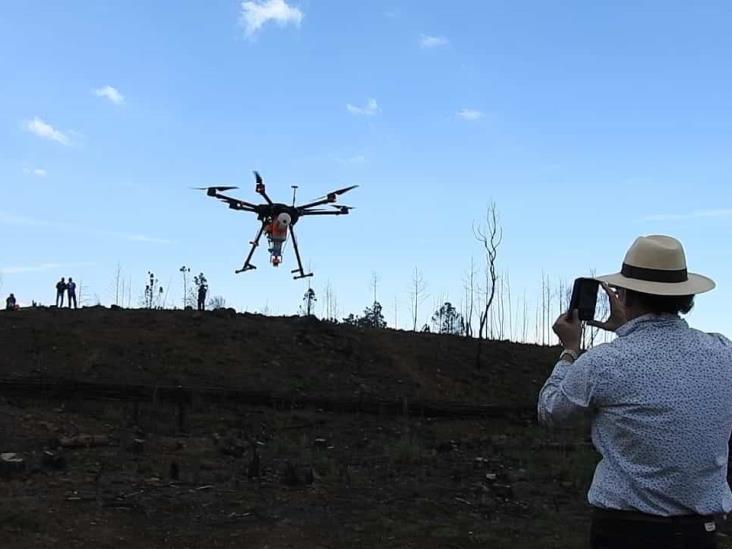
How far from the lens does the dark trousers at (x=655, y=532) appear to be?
2.43m

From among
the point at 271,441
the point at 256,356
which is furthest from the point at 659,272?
the point at 256,356

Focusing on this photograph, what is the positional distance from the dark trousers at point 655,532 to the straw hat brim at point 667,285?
67cm

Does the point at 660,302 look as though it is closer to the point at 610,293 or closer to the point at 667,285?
the point at 667,285

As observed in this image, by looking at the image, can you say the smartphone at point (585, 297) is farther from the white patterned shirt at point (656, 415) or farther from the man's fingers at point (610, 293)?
the white patterned shirt at point (656, 415)

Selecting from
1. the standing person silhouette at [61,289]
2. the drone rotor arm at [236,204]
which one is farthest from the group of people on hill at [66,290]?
the drone rotor arm at [236,204]

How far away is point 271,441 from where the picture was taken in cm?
1577

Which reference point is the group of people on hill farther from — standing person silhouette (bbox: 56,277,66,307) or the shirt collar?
the shirt collar

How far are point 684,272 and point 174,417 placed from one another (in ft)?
50.1

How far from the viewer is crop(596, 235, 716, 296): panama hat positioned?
2.56 m

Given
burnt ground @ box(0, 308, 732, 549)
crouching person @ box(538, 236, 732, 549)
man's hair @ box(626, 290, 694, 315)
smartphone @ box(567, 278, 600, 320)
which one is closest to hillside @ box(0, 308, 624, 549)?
burnt ground @ box(0, 308, 732, 549)

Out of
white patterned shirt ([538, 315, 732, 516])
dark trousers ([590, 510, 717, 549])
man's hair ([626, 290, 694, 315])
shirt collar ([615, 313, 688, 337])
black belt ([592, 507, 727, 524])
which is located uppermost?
man's hair ([626, 290, 694, 315])

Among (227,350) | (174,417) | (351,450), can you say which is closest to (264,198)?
(227,350)

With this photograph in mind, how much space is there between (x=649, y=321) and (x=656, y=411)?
293 mm

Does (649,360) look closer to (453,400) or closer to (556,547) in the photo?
(556,547)
